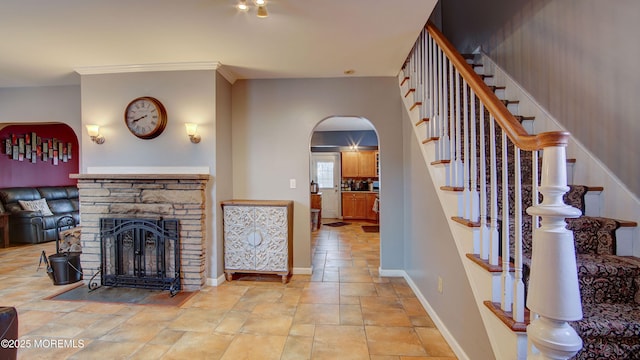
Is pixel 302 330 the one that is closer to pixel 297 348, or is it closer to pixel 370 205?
pixel 297 348

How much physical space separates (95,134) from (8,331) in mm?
2682

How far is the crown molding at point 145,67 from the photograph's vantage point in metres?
3.25

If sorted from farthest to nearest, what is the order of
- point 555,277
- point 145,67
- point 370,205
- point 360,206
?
point 360,206, point 370,205, point 145,67, point 555,277

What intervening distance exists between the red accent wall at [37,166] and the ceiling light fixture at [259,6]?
238 inches

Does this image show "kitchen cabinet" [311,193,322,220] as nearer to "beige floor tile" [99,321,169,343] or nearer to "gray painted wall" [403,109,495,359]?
"gray painted wall" [403,109,495,359]

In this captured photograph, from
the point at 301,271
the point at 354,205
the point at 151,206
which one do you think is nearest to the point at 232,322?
the point at 301,271

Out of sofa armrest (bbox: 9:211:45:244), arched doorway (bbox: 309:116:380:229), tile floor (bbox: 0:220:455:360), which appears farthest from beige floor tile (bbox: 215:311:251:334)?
arched doorway (bbox: 309:116:380:229)

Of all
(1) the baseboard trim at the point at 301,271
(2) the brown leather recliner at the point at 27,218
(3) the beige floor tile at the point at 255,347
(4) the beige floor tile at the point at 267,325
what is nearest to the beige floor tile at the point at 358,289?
(1) the baseboard trim at the point at 301,271

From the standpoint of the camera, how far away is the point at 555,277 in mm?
863

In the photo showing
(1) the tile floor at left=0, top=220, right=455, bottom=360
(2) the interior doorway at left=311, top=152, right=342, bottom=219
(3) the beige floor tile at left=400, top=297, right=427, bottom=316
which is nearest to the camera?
(1) the tile floor at left=0, top=220, right=455, bottom=360

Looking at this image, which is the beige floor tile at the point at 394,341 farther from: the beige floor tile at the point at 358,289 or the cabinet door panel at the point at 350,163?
the cabinet door panel at the point at 350,163

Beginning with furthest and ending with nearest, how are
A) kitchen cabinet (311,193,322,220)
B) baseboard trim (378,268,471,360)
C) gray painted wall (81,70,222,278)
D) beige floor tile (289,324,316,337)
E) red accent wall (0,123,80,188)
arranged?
kitchen cabinet (311,193,322,220), red accent wall (0,123,80,188), gray painted wall (81,70,222,278), beige floor tile (289,324,316,337), baseboard trim (378,268,471,360)

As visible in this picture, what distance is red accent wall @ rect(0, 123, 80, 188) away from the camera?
18.9 feet

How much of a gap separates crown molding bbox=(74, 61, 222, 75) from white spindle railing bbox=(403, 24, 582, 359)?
239 centimetres
